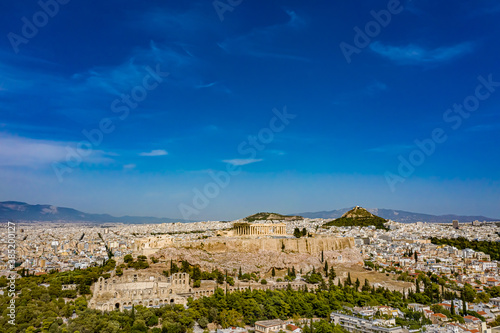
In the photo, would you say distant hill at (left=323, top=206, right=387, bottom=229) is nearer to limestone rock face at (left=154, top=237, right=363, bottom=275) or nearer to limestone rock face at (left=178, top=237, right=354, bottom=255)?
limestone rock face at (left=178, top=237, right=354, bottom=255)

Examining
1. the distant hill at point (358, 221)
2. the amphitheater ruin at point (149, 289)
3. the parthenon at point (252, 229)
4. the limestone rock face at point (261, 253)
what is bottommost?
the amphitheater ruin at point (149, 289)

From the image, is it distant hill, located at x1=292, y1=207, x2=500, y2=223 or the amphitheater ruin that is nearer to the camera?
the amphitheater ruin

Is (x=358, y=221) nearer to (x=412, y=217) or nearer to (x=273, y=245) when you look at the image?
(x=273, y=245)

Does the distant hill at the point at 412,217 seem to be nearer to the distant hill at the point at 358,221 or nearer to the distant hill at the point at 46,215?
the distant hill at the point at 358,221

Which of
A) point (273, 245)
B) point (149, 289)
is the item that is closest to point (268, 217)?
point (273, 245)

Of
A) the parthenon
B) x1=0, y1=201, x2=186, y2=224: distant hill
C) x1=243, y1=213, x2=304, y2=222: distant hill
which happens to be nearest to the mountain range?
x1=0, y1=201, x2=186, y2=224: distant hill

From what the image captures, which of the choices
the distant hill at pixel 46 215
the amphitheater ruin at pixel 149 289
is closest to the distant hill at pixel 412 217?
the distant hill at pixel 46 215

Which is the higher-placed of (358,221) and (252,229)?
(358,221)

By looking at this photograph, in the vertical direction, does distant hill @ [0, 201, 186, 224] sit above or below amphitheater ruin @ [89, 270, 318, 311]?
above

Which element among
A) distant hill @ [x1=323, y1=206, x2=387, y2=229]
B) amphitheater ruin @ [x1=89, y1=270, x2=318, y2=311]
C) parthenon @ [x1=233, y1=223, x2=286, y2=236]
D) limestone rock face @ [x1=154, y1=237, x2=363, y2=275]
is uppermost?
distant hill @ [x1=323, y1=206, x2=387, y2=229]
